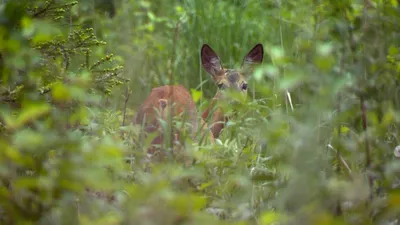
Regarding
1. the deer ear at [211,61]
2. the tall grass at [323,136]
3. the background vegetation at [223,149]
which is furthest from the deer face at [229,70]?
the background vegetation at [223,149]

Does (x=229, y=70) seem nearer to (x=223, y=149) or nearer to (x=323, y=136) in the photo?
(x=223, y=149)

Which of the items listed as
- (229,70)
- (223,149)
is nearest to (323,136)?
(223,149)

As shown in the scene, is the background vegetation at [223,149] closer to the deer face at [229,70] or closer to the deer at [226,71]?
the deer at [226,71]

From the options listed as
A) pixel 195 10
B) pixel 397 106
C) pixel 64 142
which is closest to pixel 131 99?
pixel 195 10

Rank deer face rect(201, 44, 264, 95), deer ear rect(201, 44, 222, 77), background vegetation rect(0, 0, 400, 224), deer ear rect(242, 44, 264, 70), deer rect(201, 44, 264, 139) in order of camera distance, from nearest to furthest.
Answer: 1. background vegetation rect(0, 0, 400, 224)
2. deer rect(201, 44, 264, 139)
3. deer face rect(201, 44, 264, 95)
4. deer ear rect(242, 44, 264, 70)
5. deer ear rect(201, 44, 222, 77)

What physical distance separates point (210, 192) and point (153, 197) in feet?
3.52

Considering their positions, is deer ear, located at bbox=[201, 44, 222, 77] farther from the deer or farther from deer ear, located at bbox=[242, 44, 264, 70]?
deer ear, located at bbox=[242, 44, 264, 70]

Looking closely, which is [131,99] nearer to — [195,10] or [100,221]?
[195,10]

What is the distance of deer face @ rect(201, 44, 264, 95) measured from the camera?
271 inches

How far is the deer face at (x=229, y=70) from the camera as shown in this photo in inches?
271

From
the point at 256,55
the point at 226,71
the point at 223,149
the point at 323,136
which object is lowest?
the point at 226,71

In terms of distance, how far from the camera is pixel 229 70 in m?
7.05

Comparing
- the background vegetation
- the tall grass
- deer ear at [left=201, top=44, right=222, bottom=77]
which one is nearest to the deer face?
deer ear at [left=201, top=44, right=222, bottom=77]

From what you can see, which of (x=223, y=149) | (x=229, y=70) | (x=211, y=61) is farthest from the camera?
(x=211, y=61)
